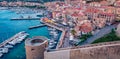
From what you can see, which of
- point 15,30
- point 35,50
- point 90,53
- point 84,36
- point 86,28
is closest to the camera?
point 90,53

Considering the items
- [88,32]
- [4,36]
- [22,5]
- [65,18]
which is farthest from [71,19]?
[22,5]

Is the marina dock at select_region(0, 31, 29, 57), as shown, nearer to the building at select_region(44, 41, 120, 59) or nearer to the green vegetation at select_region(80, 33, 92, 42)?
the green vegetation at select_region(80, 33, 92, 42)

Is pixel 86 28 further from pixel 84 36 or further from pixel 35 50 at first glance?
pixel 35 50

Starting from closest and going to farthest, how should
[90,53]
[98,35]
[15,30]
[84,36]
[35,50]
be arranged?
[90,53] < [35,50] < [84,36] < [98,35] < [15,30]

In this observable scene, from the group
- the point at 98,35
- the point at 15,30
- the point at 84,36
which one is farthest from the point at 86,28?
the point at 15,30

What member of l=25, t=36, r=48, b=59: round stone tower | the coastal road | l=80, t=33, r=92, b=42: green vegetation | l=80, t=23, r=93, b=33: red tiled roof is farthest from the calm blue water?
l=25, t=36, r=48, b=59: round stone tower

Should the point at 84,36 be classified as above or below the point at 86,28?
below

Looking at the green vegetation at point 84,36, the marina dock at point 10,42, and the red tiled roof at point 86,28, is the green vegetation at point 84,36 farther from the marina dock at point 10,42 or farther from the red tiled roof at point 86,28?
the marina dock at point 10,42

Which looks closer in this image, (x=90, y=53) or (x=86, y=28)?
(x=90, y=53)

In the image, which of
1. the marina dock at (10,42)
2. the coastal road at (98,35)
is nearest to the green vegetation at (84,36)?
the coastal road at (98,35)
